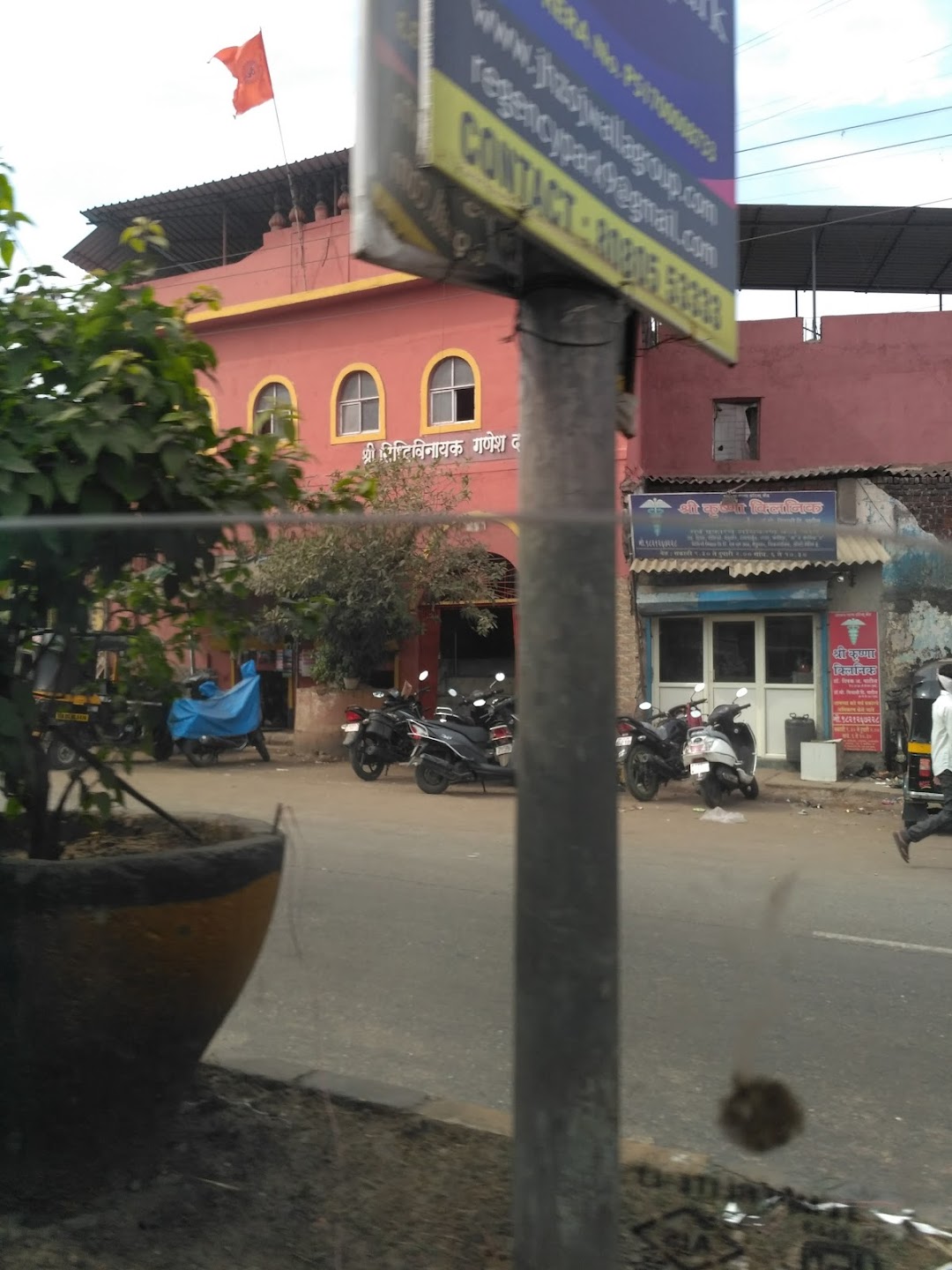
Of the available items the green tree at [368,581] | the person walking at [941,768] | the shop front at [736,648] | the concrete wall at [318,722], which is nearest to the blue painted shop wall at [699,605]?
the shop front at [736,648]

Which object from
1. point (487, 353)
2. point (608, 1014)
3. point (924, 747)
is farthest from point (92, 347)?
point (487, 353)

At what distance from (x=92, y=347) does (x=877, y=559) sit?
1978 mm

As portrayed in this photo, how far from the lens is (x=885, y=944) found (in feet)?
17.3

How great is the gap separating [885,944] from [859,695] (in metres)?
1.31

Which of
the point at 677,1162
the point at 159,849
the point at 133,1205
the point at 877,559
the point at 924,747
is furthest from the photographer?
the point at 924,747

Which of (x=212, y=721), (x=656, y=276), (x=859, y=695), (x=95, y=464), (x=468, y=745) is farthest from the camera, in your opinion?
(x=859, y=695)

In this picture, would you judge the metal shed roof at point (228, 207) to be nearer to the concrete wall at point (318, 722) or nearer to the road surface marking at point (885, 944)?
the concrete wall at point (318, 722)

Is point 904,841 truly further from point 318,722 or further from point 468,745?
point 318,722

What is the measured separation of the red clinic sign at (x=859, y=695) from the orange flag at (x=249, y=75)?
1301 centimetres

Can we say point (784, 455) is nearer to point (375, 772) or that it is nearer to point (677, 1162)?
point (375, 772)

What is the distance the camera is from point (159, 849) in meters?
3.12

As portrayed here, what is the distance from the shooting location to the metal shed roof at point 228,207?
679 inches

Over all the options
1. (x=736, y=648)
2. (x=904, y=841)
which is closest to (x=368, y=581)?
(x=904, y=841)

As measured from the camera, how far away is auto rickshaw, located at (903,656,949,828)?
6180 millimetres
